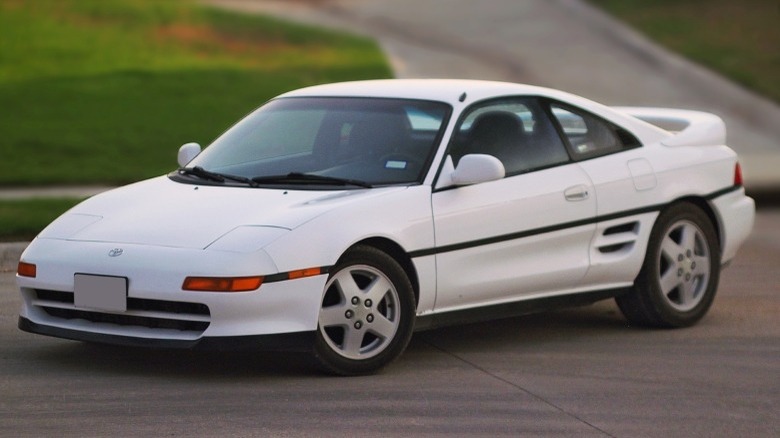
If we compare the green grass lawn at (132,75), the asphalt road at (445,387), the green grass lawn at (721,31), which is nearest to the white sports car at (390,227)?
the asphalt road at (445,387)

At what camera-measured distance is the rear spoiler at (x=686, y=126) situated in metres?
9.20

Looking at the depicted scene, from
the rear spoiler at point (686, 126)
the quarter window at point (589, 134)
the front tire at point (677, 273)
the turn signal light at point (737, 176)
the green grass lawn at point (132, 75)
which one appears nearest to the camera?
the quarter window at point (589, 134)

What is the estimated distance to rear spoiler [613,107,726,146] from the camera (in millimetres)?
9203

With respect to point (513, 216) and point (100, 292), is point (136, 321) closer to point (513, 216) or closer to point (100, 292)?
point (100, 292)

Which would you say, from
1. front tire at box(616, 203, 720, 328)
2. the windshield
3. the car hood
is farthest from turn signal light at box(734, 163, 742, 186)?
the car hood

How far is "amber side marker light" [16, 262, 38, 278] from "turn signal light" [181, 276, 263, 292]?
868 millimetres

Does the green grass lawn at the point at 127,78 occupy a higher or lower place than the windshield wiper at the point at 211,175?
lower

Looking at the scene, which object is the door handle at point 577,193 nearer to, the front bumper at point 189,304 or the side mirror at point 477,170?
the side mirror at point 477,170

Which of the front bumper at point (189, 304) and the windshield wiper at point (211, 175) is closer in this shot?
the front bumper at point (189, 304)

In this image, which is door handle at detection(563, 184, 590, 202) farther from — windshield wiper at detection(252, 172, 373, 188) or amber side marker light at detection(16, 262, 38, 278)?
amber side marker light at detection(16, 262, 38, 278)

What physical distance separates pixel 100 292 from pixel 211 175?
1.16 meters

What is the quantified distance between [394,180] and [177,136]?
979 centimetres

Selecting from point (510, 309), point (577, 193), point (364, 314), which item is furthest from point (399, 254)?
point (577, 193)

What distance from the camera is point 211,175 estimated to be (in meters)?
8.11
